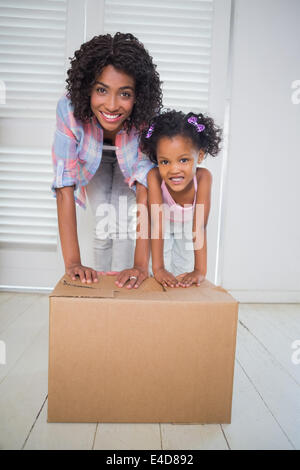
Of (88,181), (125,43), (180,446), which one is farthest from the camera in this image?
(88,181)

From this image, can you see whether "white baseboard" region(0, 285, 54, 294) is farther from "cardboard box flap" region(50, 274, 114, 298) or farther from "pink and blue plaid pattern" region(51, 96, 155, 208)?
"cardboard box flap" region(50, 274, 114, 298)

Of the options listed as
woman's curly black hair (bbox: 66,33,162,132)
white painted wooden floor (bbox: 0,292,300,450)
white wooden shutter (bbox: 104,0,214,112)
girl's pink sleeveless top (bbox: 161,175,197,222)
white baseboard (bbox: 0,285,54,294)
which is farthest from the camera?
white baseboard (bbox: 0,285,54,294)

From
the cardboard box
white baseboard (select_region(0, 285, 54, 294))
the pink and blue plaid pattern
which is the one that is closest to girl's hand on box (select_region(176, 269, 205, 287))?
the cardboard box

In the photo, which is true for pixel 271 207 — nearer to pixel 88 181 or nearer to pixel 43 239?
pixel 88 181

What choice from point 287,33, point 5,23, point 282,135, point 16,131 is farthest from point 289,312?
point 5,23

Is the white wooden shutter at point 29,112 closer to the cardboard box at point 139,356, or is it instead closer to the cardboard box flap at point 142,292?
the cardboard box flap at point 142,292

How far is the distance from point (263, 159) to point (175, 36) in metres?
0.68

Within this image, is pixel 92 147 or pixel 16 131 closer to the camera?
pixel 92 147

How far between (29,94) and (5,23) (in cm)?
32

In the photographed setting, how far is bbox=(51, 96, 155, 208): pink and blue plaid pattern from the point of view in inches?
42.1

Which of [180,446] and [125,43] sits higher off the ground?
[125,43]

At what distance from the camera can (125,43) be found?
1036 millimetres

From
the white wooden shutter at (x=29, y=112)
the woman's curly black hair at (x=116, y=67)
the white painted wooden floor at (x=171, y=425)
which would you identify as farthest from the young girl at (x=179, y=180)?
the white wooden shutter at (x=29, y=112)

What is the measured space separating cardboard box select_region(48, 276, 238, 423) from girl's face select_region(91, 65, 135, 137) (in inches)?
21.1
